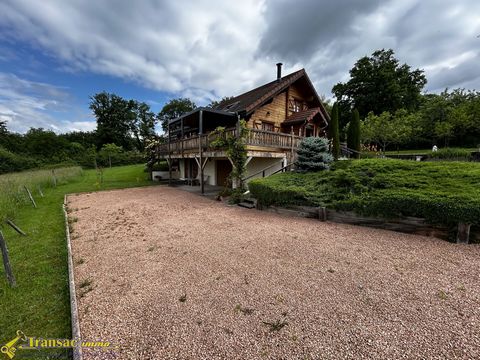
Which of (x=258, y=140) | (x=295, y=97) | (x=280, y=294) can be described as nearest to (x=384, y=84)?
(x=295, y=97)

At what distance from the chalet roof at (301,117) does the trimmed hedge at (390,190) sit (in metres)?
6.38

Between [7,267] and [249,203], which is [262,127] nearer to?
[249,203]

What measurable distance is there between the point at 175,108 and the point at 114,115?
1435 cm

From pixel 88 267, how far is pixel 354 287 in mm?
5084

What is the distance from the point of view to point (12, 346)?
8.02 feet

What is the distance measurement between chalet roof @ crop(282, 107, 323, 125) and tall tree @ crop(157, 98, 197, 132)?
43.2 m

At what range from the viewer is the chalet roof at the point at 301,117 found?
14.4 m

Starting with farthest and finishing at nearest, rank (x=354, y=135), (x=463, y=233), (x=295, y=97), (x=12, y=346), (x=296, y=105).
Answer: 1. (x=296, y=105)
2. (x=295, y=97)
3. (x=354, y=135)
4. (x=463, y=233)
5. (x=12, y=346)

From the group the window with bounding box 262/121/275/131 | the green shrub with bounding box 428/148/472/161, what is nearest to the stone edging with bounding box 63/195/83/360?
the window with bounding box 262/121/275/131

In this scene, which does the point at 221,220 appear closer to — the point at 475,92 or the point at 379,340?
the point at 379,340

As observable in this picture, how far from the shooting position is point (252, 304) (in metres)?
Answer: 2.98

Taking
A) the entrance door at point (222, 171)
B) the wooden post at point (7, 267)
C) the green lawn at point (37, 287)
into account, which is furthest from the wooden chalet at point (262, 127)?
the wooden post at point (7, 267)

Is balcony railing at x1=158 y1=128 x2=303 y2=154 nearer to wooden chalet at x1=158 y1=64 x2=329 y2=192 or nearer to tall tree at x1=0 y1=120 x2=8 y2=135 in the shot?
wooden chalet at x1=158 y1=64 x2=329 y2=192

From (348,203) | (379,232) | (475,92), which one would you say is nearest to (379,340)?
(379,232)
